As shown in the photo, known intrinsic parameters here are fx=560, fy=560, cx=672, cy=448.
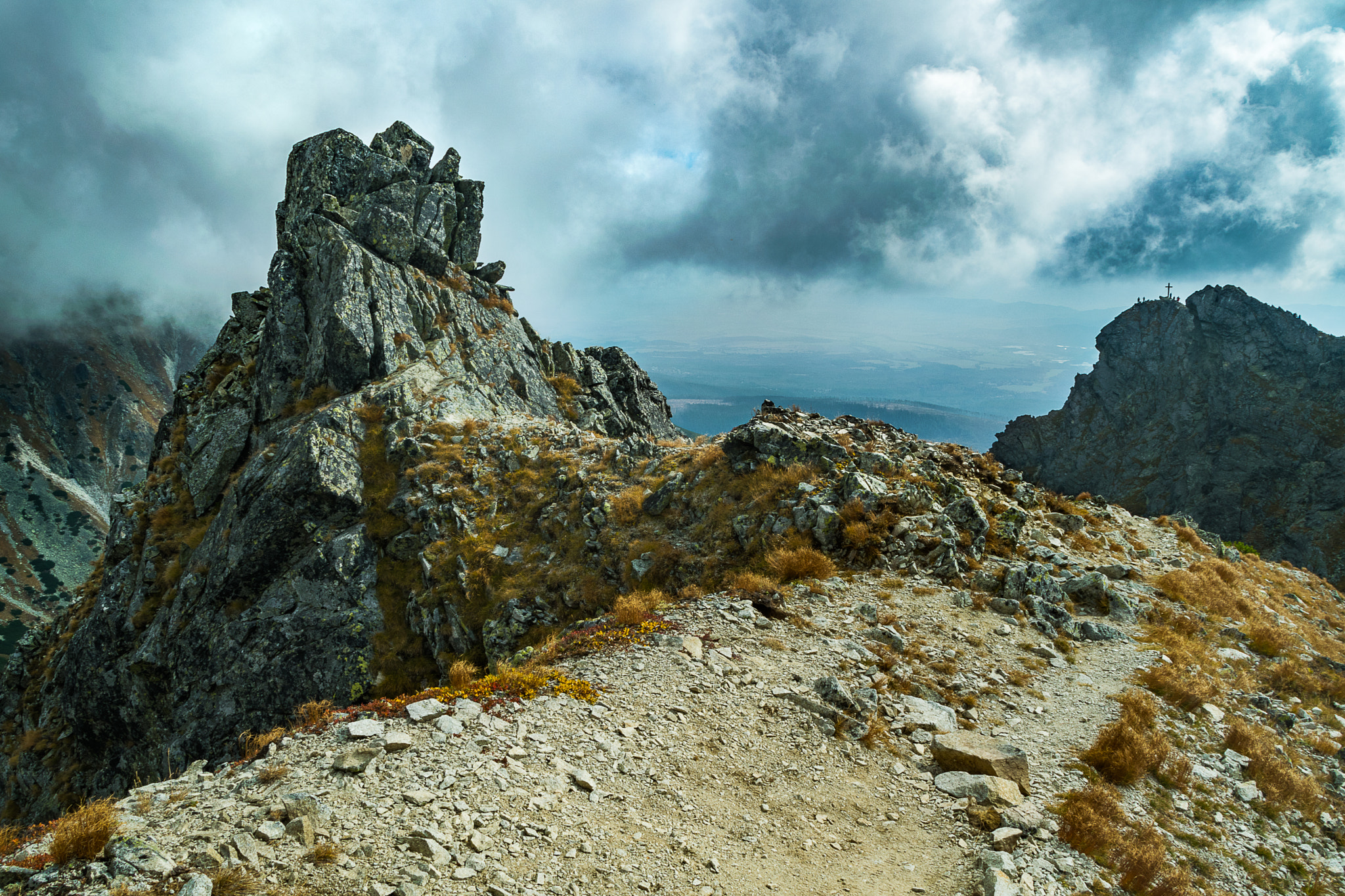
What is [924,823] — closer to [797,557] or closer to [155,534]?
[797,557]

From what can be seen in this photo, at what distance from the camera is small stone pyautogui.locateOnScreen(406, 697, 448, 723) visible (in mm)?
9711

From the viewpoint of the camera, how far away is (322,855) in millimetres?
6785

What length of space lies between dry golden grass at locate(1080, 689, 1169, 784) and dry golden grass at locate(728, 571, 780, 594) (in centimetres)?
743

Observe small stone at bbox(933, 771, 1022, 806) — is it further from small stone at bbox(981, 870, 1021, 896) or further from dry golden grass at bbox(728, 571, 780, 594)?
dry golden grass at bbox(728, 571, 780, 594)

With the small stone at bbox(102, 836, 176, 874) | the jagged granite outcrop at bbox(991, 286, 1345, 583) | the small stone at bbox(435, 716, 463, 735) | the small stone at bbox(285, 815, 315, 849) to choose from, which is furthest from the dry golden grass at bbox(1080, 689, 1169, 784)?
the jagged granite outcrop at bbox(991, 286, 1345, 583)

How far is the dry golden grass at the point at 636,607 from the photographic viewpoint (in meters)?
14.0

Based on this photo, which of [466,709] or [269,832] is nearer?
[269,832]

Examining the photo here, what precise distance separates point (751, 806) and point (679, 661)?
12.2 feet

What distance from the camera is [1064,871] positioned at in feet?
25.3

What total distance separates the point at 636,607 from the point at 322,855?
8.25m

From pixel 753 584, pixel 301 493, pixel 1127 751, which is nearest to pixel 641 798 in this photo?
pixel 753 584

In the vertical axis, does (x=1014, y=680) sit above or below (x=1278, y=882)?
above

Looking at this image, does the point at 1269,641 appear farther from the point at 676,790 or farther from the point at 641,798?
the point at 641,798

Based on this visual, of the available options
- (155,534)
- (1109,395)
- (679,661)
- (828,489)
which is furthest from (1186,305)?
(155,534)
